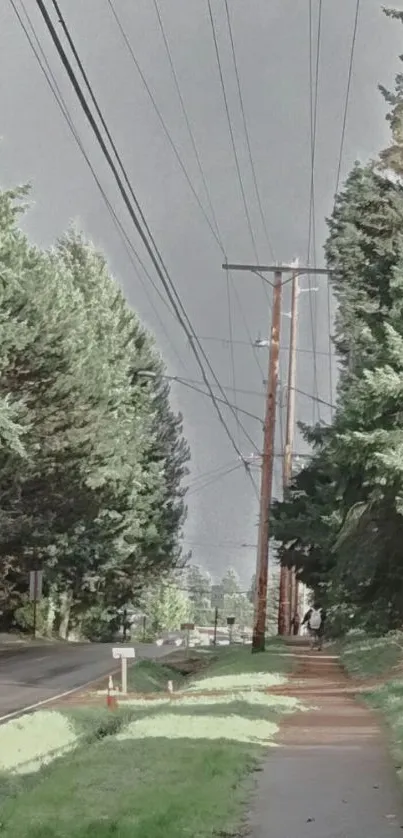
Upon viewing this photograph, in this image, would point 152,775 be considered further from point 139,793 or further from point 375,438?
point 375,438

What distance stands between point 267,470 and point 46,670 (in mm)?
→ 8366

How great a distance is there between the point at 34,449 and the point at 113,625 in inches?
1330

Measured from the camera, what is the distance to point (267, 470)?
119 ft

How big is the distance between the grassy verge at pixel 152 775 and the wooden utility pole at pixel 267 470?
14921 millimetres

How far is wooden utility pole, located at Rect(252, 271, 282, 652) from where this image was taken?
35312 millimetres

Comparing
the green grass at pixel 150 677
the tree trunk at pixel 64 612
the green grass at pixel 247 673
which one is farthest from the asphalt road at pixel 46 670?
the tree trunk at pixel 64 612

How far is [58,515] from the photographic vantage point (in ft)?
167

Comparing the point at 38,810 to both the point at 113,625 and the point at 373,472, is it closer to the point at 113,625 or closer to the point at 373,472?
the point at 373,472

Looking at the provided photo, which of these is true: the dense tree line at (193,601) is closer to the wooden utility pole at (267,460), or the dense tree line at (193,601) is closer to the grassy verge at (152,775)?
the wooden utility pole at (267,460)

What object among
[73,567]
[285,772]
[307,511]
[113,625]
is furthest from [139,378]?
[285,772]

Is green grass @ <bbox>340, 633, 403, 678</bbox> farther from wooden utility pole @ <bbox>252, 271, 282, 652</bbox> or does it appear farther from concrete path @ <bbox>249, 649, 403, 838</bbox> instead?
concrete path @ <bbox>249, 649, 403, 838</bbox>

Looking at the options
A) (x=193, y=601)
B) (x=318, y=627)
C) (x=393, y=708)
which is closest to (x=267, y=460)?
(x=318, y=627)

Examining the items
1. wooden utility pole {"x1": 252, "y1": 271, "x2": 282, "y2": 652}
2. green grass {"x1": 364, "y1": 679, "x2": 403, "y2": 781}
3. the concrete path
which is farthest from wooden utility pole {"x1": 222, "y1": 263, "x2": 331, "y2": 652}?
the concrete path

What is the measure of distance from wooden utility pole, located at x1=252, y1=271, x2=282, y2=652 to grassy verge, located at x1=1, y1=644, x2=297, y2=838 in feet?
49.0
